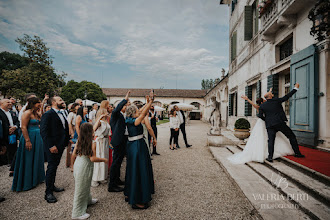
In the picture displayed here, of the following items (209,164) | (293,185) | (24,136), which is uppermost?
(24,136)

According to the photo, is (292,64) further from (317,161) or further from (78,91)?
(78,91)

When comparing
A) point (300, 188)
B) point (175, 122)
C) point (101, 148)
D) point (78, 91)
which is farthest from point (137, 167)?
point (78, 91)

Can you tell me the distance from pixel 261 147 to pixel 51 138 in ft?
16.4

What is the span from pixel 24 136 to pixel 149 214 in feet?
9.96

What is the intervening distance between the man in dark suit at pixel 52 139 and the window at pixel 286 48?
7800 mm

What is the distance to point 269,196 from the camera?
2.97 metres

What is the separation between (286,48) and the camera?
667 cm

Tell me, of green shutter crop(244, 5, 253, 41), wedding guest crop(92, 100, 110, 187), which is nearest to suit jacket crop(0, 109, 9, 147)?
wedding guest crop(92, 100, 110, 187)

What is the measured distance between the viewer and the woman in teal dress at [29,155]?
138 inches

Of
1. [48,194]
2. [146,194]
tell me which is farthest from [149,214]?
[48,194]

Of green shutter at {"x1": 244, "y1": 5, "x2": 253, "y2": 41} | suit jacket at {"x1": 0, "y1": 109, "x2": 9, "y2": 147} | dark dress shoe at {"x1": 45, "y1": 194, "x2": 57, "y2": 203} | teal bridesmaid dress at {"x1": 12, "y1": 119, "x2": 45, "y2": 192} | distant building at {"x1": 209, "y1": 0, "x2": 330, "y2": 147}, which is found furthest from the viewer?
green shutter at {"x1": 244, "y1": 5, "x2": 253, "y2": 41}

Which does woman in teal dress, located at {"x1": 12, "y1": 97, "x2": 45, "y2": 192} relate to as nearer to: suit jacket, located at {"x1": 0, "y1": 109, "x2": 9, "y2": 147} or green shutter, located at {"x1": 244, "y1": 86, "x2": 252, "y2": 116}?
suit jacket, located at {"x1": 0, "y1": 109, "x2": 9, "y2": 147}

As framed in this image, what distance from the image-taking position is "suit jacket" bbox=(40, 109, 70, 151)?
3.17 m

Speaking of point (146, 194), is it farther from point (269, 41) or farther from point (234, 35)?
point (234, 35)
